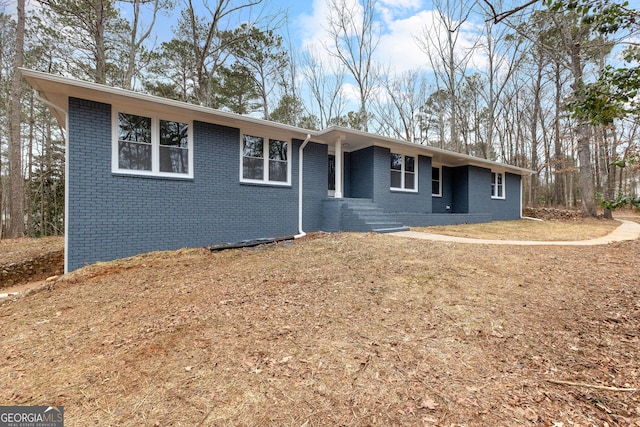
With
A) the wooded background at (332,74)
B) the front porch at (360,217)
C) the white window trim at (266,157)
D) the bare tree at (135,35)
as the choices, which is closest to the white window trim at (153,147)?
the white window trim at (266,157)

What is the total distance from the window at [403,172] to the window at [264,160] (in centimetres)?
430

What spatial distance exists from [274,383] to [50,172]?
18374 millimetres

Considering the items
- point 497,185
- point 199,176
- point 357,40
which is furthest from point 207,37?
point 497,185

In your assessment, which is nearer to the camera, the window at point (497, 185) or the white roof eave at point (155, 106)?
the white roof eave at point (155, 106)

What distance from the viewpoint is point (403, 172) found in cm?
1055

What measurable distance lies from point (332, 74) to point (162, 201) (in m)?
17.7

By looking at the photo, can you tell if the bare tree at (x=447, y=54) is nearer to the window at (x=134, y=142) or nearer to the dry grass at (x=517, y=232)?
the dry grass at (x=517, y=232)

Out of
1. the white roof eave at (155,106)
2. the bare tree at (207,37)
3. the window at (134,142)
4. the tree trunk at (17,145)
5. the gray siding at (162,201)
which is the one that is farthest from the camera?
the bare tree at (207,37)

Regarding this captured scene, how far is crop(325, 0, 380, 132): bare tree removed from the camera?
1794 cm

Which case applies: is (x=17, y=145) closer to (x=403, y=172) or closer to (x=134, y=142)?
(x=134, y=142)

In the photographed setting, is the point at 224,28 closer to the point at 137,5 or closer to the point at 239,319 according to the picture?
the point at 137,5

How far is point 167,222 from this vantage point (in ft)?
20.7

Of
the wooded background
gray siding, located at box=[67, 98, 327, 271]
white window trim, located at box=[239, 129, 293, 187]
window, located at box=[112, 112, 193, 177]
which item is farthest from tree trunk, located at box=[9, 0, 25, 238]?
white window trim, located at box=[239, 129, 293, 187]

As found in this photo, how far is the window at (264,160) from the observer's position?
7.57m
